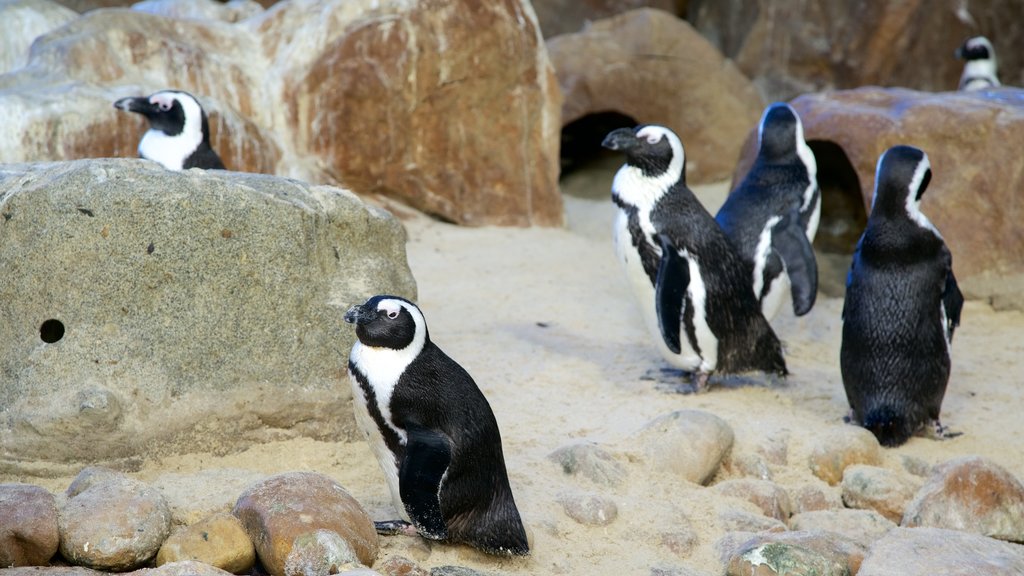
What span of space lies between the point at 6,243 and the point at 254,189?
75 cm

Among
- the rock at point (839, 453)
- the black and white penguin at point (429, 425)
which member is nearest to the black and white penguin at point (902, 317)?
the rock at point (839, 453)

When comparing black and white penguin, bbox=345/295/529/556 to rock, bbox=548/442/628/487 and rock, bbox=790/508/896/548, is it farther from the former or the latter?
rock, bbox=790/508/896/548

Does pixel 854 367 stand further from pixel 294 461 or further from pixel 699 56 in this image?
pixel 699 56

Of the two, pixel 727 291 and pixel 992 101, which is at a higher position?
pixel 992 101

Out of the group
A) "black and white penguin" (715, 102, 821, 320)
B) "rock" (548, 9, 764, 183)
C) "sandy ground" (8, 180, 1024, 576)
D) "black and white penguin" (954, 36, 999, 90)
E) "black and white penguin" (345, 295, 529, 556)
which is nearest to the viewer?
"black and white penguin" (345, 295, 529, 556)

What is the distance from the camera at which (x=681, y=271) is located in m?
5.23

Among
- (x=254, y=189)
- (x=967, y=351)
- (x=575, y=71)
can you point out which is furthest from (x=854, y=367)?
(x=575, y=71)

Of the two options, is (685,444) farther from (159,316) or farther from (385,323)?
(159,316)

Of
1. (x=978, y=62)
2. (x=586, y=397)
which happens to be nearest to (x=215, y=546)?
(x=586, y=397)

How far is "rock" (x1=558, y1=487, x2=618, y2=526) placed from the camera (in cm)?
372

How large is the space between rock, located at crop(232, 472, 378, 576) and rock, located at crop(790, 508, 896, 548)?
161 cm

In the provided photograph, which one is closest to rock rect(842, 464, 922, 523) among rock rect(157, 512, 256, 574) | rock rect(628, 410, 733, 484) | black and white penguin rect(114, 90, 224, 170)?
rock rect(628, 410, 733, 484)

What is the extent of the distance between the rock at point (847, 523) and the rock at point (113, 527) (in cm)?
209

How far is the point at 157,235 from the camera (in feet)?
12.0
